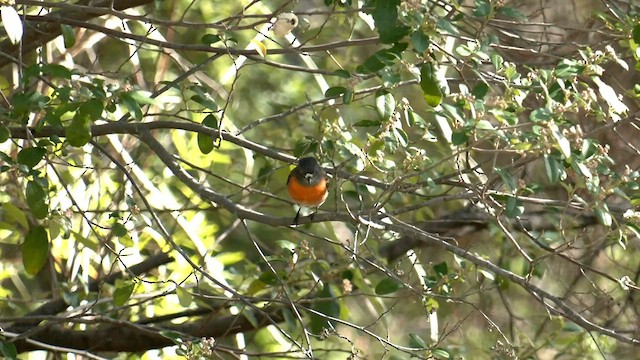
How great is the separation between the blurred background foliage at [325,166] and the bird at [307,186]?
9 centimetres

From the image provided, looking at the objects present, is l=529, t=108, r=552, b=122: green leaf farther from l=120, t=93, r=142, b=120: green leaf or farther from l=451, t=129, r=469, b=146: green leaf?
l=120, t=93, r=142, b=120: green leaf

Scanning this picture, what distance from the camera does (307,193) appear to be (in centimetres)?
442

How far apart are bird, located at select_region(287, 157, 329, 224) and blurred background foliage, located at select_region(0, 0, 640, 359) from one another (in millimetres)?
91

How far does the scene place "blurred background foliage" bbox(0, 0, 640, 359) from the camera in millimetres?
3221

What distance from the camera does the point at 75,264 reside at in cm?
503

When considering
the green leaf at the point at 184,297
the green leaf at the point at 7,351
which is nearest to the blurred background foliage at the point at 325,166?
the green leaf at the point at 7,351

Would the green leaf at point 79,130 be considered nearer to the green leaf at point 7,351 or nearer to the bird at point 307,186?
the green leaf at point 7,351

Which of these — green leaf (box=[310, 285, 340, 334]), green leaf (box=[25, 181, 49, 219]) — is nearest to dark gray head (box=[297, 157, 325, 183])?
green leaf (box=[310, 285, 340, 334])

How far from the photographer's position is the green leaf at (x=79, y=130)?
3109 millimetres

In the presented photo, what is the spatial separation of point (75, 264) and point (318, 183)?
4.79 ft

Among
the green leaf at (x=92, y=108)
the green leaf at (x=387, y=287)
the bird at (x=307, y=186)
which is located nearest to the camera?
the green leaf at (x=92, y=108)

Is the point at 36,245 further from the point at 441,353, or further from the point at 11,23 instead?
the point at 441,353

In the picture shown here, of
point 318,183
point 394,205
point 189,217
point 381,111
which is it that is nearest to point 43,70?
point 381,111

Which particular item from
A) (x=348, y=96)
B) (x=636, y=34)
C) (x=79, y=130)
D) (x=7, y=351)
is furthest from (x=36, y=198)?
(x=636, y=34)
